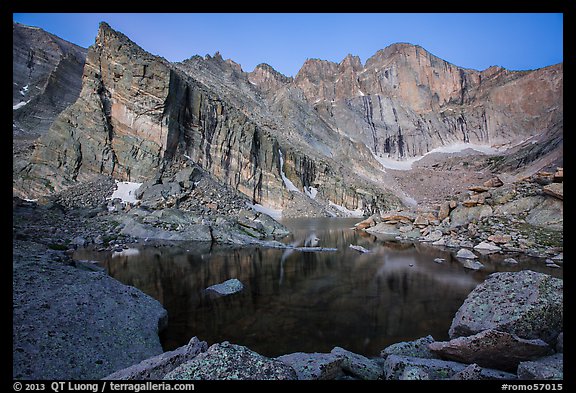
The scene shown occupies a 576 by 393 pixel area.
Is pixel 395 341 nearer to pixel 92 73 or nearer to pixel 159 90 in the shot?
pixel 159 90

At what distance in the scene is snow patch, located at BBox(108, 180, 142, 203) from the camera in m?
36.9

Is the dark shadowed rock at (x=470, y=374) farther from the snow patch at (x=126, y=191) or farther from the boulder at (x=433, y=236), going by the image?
the snow patch at (x=126, y=191)

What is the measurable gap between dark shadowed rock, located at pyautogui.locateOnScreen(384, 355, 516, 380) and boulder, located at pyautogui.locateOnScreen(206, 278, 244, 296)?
8.50m

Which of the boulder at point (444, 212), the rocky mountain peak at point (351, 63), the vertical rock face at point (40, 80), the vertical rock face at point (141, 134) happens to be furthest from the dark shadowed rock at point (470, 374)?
the rocky mountain peak at point (351, 63)

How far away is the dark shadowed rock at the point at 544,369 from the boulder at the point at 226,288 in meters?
10.1

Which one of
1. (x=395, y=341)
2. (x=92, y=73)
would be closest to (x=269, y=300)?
(x=395, y=341)

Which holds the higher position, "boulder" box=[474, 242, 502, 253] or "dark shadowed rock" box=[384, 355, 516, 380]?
"dark shadowed rock" box=[384, 355, 516, 380]

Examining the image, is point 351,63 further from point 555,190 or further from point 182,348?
point 182,348

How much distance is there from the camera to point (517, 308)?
584 cm

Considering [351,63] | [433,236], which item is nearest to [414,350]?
[433,236]

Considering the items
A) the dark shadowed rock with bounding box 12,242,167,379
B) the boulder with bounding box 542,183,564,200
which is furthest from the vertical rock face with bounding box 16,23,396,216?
the boulder with bounding box 542,183,564,200

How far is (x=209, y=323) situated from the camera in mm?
9125

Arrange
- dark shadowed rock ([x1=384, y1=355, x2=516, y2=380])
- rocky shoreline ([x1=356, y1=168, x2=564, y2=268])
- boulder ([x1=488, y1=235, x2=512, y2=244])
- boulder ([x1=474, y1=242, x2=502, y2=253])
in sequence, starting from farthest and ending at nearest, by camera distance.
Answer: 1. boulder ([x1=488, y1=235, x2=512, y2=244])
2. boulder ([x1=474, y1=242, x2=502, y2=253])
3. rocky shoreline ([x1=356, y1=168, x2=564, y2=268])
4. dark shadowed rock ([x1=384, y1=355, x2=516, y2=380])

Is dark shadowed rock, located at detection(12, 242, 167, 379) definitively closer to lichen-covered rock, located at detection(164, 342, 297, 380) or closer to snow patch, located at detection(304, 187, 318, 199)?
lichen-covered rock, located at detection(164, 342, 297, 380)
